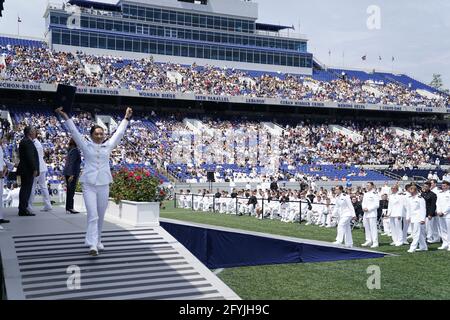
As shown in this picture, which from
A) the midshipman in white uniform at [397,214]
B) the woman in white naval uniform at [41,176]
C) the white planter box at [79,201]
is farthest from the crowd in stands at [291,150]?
the woman in white naval uniform at [41,176]

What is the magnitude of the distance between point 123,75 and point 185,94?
21.0ft

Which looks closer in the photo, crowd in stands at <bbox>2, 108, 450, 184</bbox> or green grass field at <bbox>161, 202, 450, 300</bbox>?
green grass field at <bbox>161, 202, 450, 300</bbox>

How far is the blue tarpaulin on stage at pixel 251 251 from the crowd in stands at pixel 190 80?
121 feet

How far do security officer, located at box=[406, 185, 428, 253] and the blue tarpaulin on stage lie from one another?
2060 millimetres

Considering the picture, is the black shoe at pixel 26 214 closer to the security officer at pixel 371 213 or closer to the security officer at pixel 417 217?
the security officer at pixel 371 213

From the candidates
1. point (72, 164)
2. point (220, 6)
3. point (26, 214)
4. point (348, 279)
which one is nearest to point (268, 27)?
point (220, 6)

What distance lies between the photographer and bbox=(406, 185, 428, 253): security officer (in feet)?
46.9

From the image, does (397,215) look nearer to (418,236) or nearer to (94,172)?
(418,236)

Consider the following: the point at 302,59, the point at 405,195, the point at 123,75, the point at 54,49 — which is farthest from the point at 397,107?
the point at 405,195

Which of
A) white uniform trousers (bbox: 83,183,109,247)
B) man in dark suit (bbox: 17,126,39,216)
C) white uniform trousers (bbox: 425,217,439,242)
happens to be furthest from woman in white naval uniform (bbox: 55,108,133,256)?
white uniform trousers (bbox: 425,217,439,242)

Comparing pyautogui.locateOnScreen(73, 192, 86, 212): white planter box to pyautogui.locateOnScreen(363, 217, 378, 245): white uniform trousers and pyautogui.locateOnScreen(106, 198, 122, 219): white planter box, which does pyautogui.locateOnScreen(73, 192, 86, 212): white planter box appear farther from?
pyautogui.locateOnScreen(363, 217, 378, 245): white uniform trousers

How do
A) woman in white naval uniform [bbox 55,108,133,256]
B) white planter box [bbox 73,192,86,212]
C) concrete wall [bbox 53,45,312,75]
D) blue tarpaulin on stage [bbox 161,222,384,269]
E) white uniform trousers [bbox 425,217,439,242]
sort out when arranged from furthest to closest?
1. concrete wall [bbox 53,45,312,75]
2. white uniform trousers [bbox 425,217,439,242]
3. white planter box [bbox 73,192,86,212]
4. blue tarpaulin on stage [bbox 161,222,384,269]
5. woman in white naval uniform [bbox 55,108,133,256]

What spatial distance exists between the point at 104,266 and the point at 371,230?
9.04m
